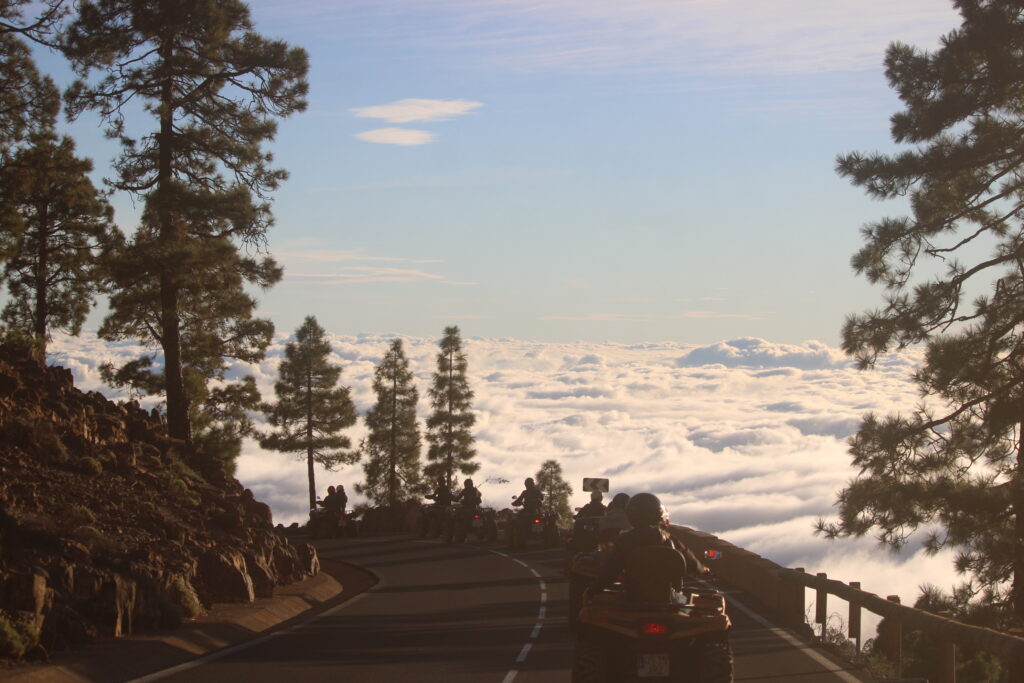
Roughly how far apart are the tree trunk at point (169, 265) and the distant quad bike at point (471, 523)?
1321cm

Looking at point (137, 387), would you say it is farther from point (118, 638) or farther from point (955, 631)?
point (955, 631)

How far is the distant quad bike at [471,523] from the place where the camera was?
1527 inches

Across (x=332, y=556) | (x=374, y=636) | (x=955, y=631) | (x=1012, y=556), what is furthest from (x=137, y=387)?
(x=955, y=631)

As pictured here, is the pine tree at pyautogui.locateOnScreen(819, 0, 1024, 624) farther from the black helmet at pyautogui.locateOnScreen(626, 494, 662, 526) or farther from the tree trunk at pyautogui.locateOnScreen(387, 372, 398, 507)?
the tree trunk at pyautogui.locateOnScreen(387, 372, 398, 507)

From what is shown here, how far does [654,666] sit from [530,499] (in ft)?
82.1

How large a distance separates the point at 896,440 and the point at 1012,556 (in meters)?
2.61

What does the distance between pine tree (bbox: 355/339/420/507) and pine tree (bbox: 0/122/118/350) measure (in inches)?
1637

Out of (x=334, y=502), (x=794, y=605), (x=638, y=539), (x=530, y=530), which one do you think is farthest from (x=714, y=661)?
(x=334, y=502)

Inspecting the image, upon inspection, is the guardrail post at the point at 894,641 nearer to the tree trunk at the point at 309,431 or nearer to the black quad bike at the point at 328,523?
the black quad bike at the point at 328,523

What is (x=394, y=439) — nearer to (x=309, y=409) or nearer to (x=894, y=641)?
(x=309, y=409)

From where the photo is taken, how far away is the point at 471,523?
127 ft

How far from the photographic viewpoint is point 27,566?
42.9ft

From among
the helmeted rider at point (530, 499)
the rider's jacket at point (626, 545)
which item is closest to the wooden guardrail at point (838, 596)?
the rider's jacket at point (626, 545)

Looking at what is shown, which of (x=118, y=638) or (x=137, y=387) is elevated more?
(x=137, y=387)
